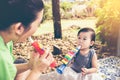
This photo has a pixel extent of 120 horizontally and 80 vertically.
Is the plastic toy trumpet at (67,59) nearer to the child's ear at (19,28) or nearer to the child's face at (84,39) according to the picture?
the child's face at (84,39)

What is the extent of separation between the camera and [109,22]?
73.2 inches

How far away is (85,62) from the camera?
1550 mm

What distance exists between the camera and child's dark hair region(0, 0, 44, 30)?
0.81 m

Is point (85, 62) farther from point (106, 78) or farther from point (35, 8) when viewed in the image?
point (35, 8)

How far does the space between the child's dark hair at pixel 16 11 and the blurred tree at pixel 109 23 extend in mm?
959

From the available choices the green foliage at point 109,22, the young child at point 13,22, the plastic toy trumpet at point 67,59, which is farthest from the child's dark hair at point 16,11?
the green foliage at point 109,22

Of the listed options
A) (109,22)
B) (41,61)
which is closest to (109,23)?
(109,22)

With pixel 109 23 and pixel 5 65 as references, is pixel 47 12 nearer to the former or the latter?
pixel 109 23

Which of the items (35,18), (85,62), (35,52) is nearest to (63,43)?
(85,62)

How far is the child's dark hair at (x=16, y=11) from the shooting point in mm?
809

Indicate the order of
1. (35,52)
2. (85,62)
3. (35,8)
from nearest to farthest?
(35,8)
(35,52)
(85,62)

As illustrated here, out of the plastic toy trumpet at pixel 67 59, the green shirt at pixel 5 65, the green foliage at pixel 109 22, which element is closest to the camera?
the green shirt at pixel 5 65

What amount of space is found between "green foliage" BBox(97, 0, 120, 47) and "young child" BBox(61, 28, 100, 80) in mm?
282

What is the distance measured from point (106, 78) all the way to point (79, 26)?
0.37m
